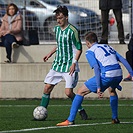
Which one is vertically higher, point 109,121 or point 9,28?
point 9,28

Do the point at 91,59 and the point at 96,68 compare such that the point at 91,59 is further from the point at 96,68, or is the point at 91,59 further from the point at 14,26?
the point at 14,26

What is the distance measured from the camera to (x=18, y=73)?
1842 centimetres

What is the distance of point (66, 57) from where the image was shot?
1289 cm

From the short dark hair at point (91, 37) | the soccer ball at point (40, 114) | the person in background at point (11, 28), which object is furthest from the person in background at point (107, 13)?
the short dark hair at point (91, 37)

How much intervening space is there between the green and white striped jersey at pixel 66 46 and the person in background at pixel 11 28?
5.82 meters

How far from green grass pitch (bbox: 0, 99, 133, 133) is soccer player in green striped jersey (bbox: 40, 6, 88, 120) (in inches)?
22.8

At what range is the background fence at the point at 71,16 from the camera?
19375 mm

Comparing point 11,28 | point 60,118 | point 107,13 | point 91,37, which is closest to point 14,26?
point 11,28

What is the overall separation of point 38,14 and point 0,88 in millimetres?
3031

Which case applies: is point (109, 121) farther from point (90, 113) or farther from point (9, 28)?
point (9, 28)

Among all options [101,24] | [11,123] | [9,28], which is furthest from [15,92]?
[11,123]

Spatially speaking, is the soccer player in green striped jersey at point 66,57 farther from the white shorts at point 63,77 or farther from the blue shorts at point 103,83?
the blue shorts at point 103,83

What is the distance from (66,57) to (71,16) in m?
7.22

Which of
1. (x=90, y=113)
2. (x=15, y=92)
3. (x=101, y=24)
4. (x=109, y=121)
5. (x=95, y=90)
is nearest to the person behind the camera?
(x=95, y=90)
